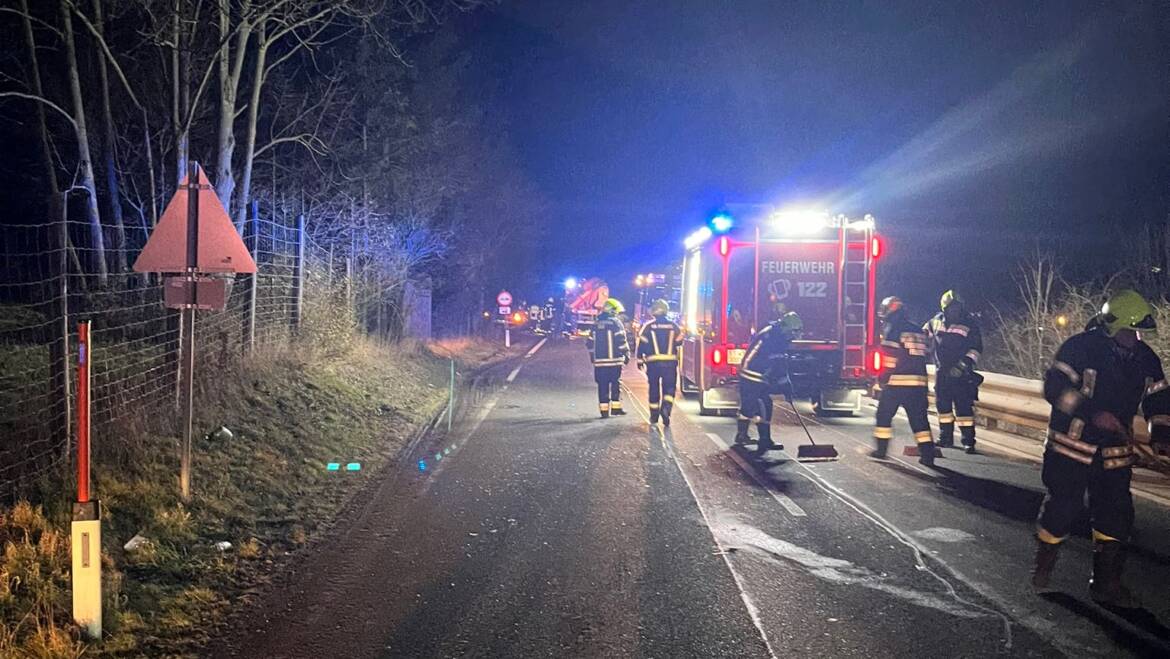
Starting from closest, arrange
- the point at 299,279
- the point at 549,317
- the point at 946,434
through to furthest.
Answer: the point at 946,434 → the point at 299,279 → the point at 549,317

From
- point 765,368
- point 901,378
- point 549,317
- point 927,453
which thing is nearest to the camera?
point 927,453

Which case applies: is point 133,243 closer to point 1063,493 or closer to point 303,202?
point 303,202

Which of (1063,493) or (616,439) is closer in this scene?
(1063,493)

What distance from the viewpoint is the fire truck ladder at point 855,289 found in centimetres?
1311

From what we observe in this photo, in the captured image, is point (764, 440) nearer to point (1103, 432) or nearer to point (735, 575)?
point (735, 575)

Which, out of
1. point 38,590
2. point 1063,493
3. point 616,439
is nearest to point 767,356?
point 616,439

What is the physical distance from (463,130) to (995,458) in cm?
2202

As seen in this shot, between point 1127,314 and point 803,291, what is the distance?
25.7 ft

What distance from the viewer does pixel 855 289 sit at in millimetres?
13195

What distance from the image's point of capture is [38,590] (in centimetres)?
496

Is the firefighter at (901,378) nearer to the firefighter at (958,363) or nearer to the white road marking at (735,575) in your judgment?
the firefighter at (958,363)

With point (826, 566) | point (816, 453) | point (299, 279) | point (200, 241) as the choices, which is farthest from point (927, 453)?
point (299, 279)

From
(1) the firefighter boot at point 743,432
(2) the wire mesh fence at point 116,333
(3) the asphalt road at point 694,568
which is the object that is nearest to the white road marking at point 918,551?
(3) the asphalt road at point 694,568

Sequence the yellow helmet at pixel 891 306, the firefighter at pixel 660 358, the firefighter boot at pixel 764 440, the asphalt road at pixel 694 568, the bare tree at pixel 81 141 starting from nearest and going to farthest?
the asphalt road at pixel 694 568, the yellow helmet at pixel 891 306, the firefighter boot at pixel 764 440, the firefighter at pixel 660 358, the bare tree at pixel 81 141
